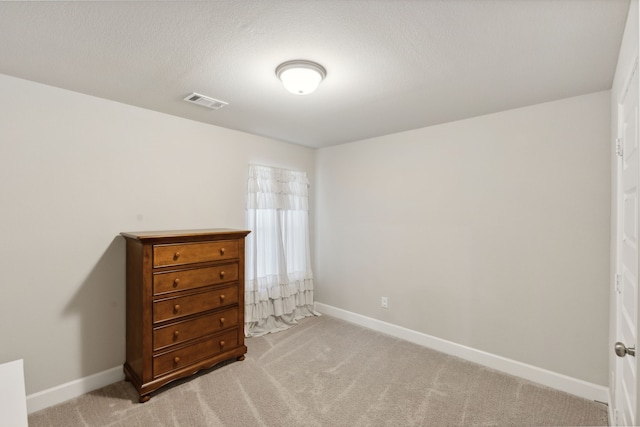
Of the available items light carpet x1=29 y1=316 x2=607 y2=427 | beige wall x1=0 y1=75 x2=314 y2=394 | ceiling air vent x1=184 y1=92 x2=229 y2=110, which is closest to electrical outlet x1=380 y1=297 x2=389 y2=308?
light carpet x1=29 y1=316 x2=607 y2=427

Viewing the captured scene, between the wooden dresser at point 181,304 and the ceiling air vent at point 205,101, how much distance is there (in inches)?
42.4

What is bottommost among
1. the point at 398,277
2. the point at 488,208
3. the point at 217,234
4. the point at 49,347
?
the point at 49,347

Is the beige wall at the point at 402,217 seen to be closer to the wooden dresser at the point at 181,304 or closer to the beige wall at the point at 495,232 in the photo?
the beige wall at the point at 495,232

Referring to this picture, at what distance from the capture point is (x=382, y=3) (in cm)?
131

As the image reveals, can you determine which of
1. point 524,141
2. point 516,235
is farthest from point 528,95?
point 516,235

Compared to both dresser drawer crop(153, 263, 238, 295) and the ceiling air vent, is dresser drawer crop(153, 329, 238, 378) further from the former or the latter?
the ceiling air vent

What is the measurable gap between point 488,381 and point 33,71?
4005 millimetres

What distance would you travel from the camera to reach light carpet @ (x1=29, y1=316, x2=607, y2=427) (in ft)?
6.58

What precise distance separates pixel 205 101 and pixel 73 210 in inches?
51.6

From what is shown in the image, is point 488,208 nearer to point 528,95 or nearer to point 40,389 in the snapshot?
point 528,95

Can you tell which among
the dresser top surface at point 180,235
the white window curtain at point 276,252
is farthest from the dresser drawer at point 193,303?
the white window curtain at point 276,252

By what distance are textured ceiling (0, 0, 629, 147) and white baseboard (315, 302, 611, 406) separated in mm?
2177

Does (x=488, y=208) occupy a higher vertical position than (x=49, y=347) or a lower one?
higher

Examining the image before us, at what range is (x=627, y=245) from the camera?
147 cm
